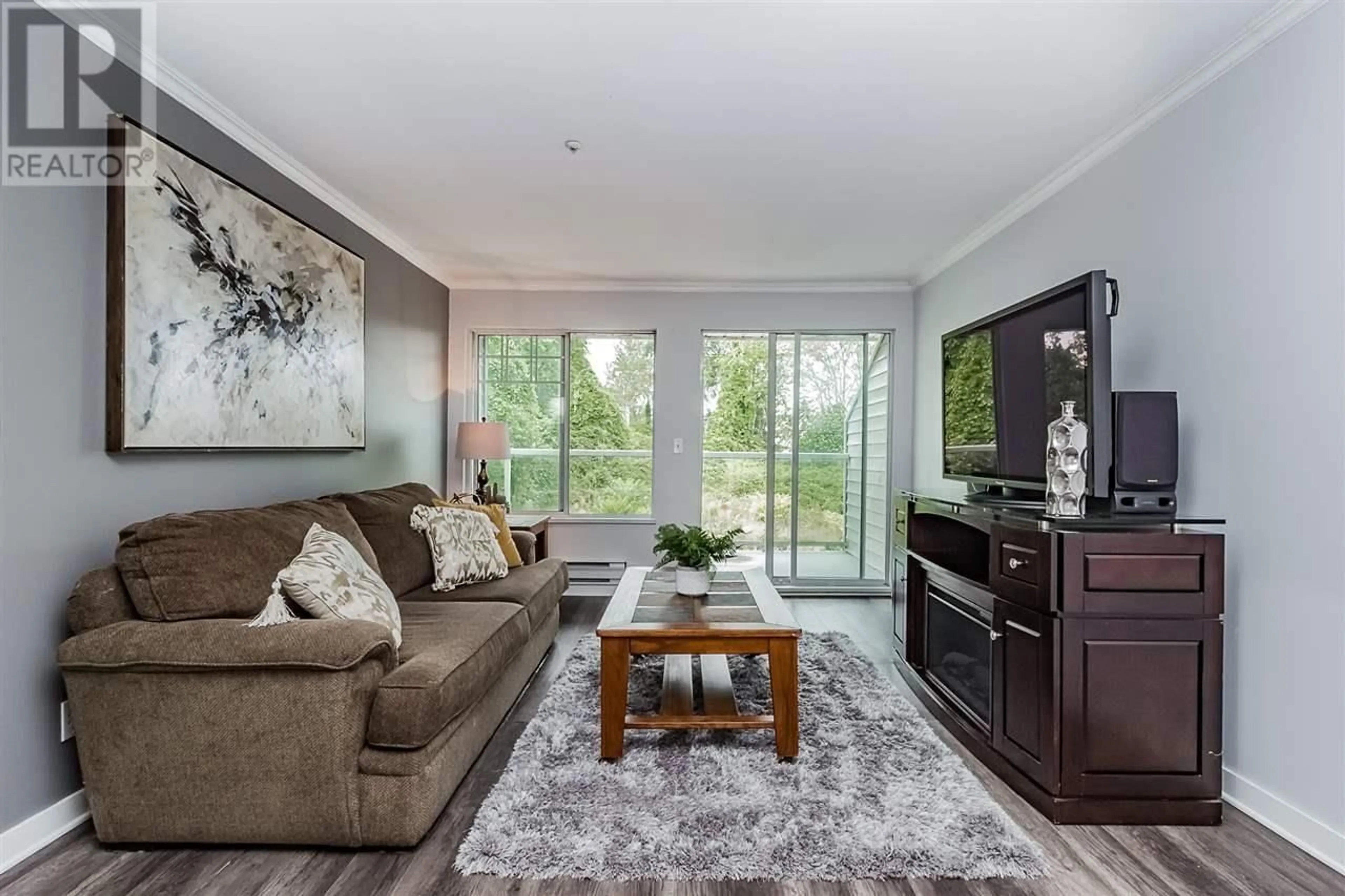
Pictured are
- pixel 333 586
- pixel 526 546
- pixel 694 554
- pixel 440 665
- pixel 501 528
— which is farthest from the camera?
pixel 526 546

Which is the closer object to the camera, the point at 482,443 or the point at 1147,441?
the point at 1147,441

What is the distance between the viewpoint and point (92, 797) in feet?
5.88

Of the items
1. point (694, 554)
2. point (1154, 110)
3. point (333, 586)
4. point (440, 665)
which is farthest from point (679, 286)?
point (440, 665)

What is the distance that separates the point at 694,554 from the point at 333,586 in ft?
4.44

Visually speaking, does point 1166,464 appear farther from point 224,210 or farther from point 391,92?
point 224,210

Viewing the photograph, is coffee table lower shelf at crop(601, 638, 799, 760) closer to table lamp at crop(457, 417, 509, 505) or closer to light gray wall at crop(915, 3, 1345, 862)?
light gray wall at crop(915, 3, 1345, 862)

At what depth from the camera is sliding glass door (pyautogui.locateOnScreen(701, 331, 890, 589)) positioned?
5.25 meters

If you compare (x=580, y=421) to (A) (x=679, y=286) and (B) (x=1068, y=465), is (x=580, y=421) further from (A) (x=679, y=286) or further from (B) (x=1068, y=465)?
(B) (x=1068, y=465)

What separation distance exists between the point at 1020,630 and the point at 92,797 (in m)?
2.81

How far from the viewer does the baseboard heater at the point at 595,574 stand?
16.8 ft

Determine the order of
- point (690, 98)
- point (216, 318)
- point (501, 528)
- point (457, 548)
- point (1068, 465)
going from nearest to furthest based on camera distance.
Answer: point (1068, 465)
point (690, 98)
point (216, 318)
point (457, 548)
point (501, 528)

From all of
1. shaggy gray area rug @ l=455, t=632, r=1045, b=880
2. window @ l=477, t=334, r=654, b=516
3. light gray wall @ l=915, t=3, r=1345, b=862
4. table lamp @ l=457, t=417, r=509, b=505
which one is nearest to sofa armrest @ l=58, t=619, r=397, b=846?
shaggy gray area rug @ l=455, t=632, r=1045, b=880

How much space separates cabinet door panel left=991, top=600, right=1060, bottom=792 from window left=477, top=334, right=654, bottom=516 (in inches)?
125

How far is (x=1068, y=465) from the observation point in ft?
7.34
